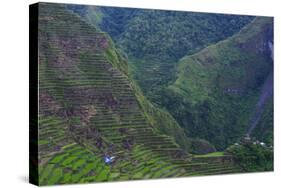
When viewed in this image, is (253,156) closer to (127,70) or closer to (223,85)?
(223,85)

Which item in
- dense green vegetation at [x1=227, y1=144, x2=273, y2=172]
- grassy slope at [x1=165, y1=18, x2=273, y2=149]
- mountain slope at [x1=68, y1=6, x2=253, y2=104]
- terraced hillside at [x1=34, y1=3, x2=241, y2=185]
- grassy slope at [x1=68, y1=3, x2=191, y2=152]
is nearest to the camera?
terraced hillside at [x1=34, y1=3, x2=241, y2=185]

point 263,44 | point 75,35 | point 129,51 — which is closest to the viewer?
point 75,35

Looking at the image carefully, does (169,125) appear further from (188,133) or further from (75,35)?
(75,35)

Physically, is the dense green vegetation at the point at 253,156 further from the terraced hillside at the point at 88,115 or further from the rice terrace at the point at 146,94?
the terraced hillside at the point at 88,115

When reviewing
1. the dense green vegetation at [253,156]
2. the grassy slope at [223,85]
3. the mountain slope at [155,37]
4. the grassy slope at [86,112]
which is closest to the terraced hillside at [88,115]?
the grassy slope at [86,112]

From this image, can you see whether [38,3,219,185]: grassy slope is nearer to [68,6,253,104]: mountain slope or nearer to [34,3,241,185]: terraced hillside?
[34,3,241,185]: terraced hillside

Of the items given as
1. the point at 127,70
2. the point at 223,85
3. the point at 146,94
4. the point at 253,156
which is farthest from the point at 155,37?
the point at 253,156

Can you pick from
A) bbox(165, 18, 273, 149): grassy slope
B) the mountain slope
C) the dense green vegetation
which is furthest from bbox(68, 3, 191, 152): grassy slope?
the dense green vegetation

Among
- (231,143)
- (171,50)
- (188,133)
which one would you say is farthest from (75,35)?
(231,143)
